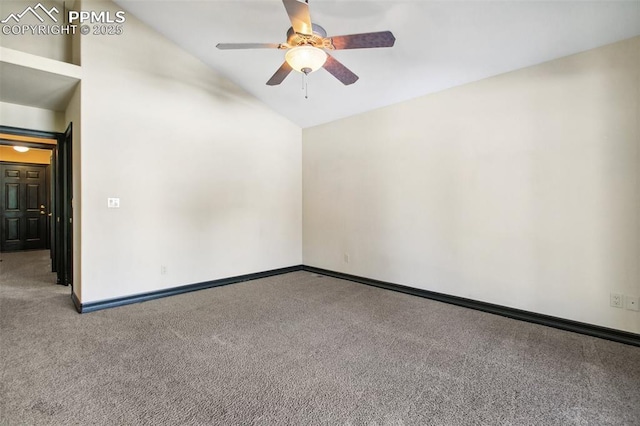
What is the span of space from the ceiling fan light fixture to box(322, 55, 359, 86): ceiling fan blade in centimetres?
13

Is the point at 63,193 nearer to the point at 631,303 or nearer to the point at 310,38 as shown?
the point at 310,38

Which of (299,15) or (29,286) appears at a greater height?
(299,15)

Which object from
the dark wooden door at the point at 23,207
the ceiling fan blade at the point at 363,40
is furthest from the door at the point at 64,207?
the dark wooden door at the point at 23,207

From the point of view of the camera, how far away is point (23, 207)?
23.8ft

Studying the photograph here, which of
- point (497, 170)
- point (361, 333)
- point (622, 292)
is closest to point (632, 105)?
point (497, 170)

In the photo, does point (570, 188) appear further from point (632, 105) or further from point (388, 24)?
point (388, 24)

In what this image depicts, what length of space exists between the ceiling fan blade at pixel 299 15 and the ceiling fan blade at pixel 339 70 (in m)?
0.34

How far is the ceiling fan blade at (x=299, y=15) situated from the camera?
1.79 meters

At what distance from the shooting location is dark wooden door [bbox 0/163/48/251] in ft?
23.1

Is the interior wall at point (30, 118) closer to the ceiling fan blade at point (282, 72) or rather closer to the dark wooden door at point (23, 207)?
the ceiling fan blade at point (282, 72)

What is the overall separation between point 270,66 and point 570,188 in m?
3.50

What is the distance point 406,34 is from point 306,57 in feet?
4.08

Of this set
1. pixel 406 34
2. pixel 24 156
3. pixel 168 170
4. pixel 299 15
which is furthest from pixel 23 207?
pixel 406 34

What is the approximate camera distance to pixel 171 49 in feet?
12.5
